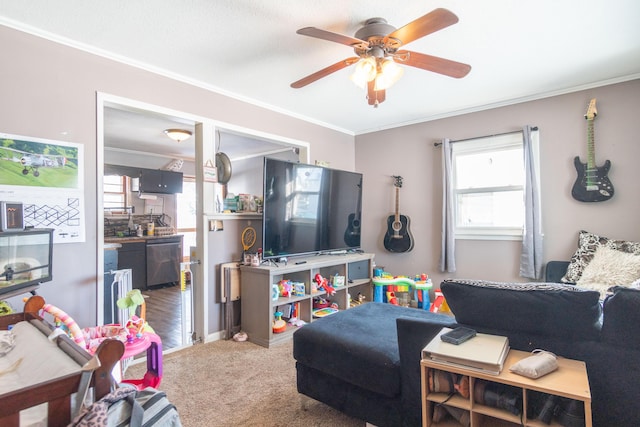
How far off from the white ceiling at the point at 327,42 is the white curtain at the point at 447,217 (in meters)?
0.77

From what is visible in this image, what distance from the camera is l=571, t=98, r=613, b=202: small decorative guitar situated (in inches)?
123

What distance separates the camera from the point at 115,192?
5.98 meters

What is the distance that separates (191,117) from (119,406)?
2641 millimetres

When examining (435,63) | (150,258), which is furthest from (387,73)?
(150,258)

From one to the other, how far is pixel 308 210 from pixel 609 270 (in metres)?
2.69

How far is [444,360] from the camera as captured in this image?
1230mm

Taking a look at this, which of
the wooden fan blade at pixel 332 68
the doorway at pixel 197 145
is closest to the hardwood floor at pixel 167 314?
the doorway at pixel 197 145

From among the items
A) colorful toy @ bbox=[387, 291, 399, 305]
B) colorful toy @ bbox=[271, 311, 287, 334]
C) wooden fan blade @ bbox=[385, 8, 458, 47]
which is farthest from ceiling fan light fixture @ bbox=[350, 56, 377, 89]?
colorful toy @ bbox=[387, 291, 399, 305]

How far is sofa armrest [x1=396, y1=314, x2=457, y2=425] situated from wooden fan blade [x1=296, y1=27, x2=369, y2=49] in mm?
1533

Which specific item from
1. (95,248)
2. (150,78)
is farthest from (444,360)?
(150,78)

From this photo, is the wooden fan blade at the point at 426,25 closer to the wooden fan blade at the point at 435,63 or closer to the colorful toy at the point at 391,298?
the wooden fan blade at the point at 435,63

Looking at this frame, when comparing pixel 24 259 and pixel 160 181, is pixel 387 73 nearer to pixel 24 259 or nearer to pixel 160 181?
pixel 24 259

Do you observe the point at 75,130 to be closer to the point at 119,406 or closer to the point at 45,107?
the point at 45,107

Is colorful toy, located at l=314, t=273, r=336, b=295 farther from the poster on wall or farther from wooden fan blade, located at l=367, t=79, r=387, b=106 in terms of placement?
the poster on wall
